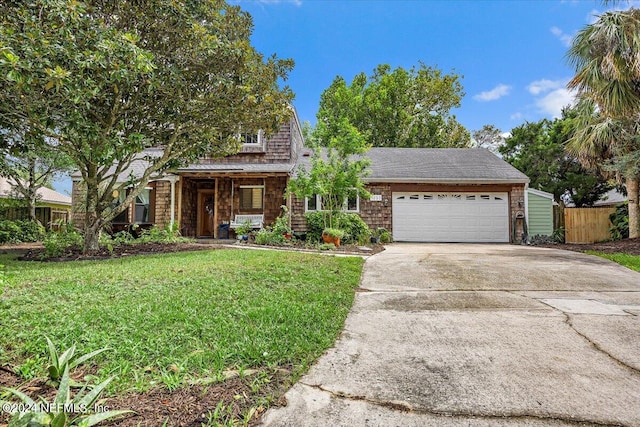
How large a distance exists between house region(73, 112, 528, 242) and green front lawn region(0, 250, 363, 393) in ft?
25.5

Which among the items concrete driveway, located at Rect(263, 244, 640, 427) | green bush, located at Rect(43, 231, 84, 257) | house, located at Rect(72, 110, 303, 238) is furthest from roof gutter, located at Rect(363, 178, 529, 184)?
green bush, located at Rect(43, 231, 84, 257)

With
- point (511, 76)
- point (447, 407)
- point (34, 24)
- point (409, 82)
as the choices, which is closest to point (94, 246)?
point (34, 24)

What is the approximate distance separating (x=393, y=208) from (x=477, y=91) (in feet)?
55.0

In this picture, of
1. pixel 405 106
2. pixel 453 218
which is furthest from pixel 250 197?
pixel 405 106

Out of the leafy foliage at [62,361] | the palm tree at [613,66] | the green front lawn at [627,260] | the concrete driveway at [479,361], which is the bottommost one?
the concrete driveway at [479,361]

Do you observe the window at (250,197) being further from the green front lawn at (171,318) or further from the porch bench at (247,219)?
the green front lawn at (171,318)

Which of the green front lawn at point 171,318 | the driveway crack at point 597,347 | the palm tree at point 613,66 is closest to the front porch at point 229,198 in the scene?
the green front lawn at point 171,318

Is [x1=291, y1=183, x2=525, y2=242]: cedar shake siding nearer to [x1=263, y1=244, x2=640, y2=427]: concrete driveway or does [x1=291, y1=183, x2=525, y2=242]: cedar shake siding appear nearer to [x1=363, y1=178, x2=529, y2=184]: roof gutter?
[x1=363, y1=178, x2=529, y2=184]: roof gutter

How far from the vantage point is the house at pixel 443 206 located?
1290 centimetres

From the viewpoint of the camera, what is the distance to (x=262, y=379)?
2160 mm

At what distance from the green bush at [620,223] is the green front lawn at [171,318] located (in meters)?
12.3

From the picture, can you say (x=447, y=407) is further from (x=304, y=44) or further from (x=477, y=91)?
(x=477, y=91)

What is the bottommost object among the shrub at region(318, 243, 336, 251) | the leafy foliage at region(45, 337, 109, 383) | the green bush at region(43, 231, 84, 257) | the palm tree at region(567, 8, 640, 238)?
the leafy foliage at region(45, 337, 109, 383)

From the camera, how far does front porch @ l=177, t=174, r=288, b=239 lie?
12914 millimetres
